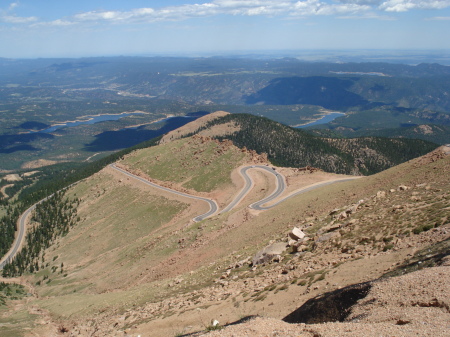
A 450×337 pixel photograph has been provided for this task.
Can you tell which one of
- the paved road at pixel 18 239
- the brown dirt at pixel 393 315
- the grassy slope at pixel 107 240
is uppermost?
the brown dirt at pixel 393 315

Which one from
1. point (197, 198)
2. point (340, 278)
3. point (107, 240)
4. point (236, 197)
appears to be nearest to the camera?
point (340, 278)

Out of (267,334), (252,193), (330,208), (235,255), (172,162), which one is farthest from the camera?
(172,162)

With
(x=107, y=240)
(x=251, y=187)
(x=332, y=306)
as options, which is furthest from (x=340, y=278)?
(x=107, y=240)

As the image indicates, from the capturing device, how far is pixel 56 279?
81375 mm

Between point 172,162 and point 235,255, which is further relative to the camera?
point 172,162

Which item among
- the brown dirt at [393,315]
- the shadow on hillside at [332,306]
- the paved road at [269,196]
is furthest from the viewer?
the paved road at [269,196]

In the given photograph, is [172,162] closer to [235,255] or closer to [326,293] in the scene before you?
[235,255]

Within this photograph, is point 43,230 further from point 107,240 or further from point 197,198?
point 197,198

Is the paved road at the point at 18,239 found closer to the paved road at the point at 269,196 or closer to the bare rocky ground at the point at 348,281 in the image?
the paved road at the point at 269,196

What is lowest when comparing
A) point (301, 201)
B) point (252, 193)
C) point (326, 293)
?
point (252, 193)

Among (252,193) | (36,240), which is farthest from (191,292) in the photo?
(36,240)

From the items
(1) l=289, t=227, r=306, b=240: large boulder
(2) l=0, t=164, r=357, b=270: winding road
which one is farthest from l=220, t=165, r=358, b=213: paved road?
(1) l=289, t=227, r=306, b=240: large boulder

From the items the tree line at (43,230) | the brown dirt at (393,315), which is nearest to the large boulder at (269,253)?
the brown dirt at (393,315)

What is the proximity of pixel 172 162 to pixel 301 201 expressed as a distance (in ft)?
261
